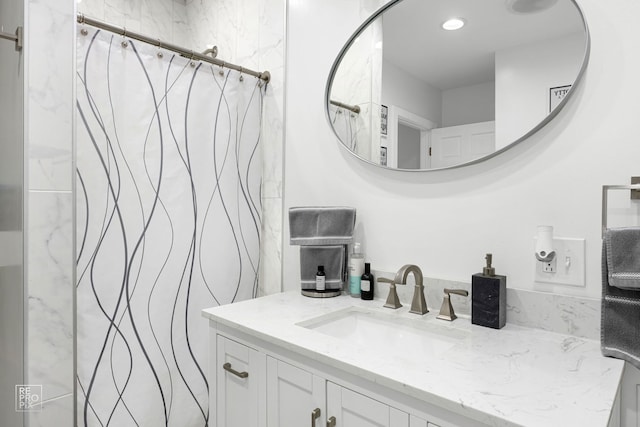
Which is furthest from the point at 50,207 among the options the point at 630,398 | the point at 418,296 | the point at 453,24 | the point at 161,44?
the point at 630,398

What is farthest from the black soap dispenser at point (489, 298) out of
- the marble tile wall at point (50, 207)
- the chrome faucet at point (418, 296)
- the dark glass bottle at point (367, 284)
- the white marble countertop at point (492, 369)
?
the marble tile wall at point (50, 207)

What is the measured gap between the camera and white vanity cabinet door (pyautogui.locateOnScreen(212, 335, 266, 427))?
1091 millimetres

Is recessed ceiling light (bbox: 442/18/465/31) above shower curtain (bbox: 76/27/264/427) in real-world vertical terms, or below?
above

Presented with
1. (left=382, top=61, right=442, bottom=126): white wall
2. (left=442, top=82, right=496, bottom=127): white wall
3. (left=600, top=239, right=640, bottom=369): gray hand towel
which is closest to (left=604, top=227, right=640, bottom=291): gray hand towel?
(left=600, top=239, right=640, bottom=369): gray hand towel

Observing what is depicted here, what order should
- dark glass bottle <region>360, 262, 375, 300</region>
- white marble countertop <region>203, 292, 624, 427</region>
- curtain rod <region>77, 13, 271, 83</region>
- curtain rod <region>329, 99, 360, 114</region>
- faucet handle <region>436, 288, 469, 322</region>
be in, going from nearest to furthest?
white marble countertop <region>203, 292, 624, 427</region> → faucet handle <region>436, 288, 469, 322</region> → curtain rod <region>77, 13, 271, 83</region> → dark glass bottle <region>360, 262, 375, 300</region> → curtain rod <region>329, 99, 360, 114</region>

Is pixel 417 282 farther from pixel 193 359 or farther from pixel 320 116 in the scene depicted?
pixel 193 359

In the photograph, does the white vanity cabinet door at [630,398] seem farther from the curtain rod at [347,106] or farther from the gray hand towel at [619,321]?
the curtain rod at [347,106]

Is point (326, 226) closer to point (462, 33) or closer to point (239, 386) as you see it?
point (239, 386)

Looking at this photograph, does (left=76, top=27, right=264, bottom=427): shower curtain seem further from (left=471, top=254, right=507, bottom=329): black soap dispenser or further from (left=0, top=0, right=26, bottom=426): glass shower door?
(left=471, top=254, right=507, bottom=329): black soap dispenser

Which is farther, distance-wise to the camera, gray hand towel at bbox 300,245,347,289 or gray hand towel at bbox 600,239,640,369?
gray hand towel at bbox 300,245,347,289

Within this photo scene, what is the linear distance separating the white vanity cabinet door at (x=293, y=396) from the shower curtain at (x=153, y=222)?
0.37 meters

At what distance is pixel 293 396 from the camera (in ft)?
3.25

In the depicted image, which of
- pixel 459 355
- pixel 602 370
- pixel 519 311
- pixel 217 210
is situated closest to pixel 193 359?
pixel 217 210

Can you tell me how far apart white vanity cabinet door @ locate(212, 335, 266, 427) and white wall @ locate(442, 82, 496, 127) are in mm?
961
